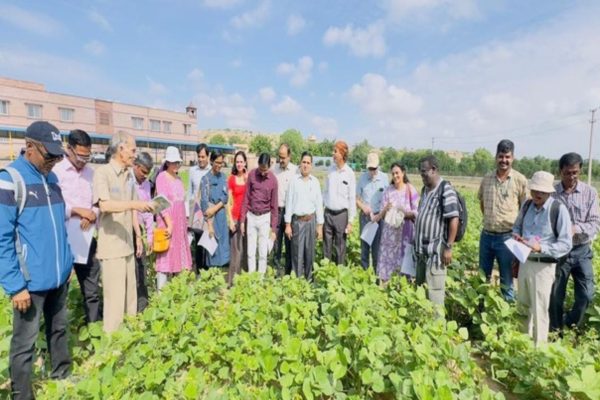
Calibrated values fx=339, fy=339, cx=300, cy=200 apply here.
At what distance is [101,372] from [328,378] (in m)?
1.40

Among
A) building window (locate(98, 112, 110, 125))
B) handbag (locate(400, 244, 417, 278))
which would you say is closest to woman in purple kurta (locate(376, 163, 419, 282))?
handbag (locate(400, 244, 417, 278))

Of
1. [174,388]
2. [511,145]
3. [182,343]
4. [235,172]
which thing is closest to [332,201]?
[235,172]

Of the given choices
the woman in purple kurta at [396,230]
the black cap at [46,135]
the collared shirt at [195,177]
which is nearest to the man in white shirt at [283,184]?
the collared shirt at [195,177]

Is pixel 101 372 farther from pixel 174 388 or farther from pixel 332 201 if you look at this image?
pixel 332 201

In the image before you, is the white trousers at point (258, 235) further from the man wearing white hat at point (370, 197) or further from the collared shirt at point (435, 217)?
the collared shirt at point (435, 217)

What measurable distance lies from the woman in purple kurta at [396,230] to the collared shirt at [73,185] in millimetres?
3359

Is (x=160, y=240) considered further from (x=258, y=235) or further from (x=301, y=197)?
(x=301, y=197)

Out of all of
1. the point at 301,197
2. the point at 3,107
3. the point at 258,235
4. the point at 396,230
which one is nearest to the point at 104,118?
the point at 3,107

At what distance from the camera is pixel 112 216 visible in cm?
305

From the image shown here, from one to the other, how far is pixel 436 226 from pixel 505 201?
1.01 meters

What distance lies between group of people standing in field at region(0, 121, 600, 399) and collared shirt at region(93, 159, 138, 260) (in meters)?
0.01

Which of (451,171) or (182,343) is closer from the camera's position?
(182,343)

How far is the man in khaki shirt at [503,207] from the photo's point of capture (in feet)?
11.7

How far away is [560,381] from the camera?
2219 millimetres
